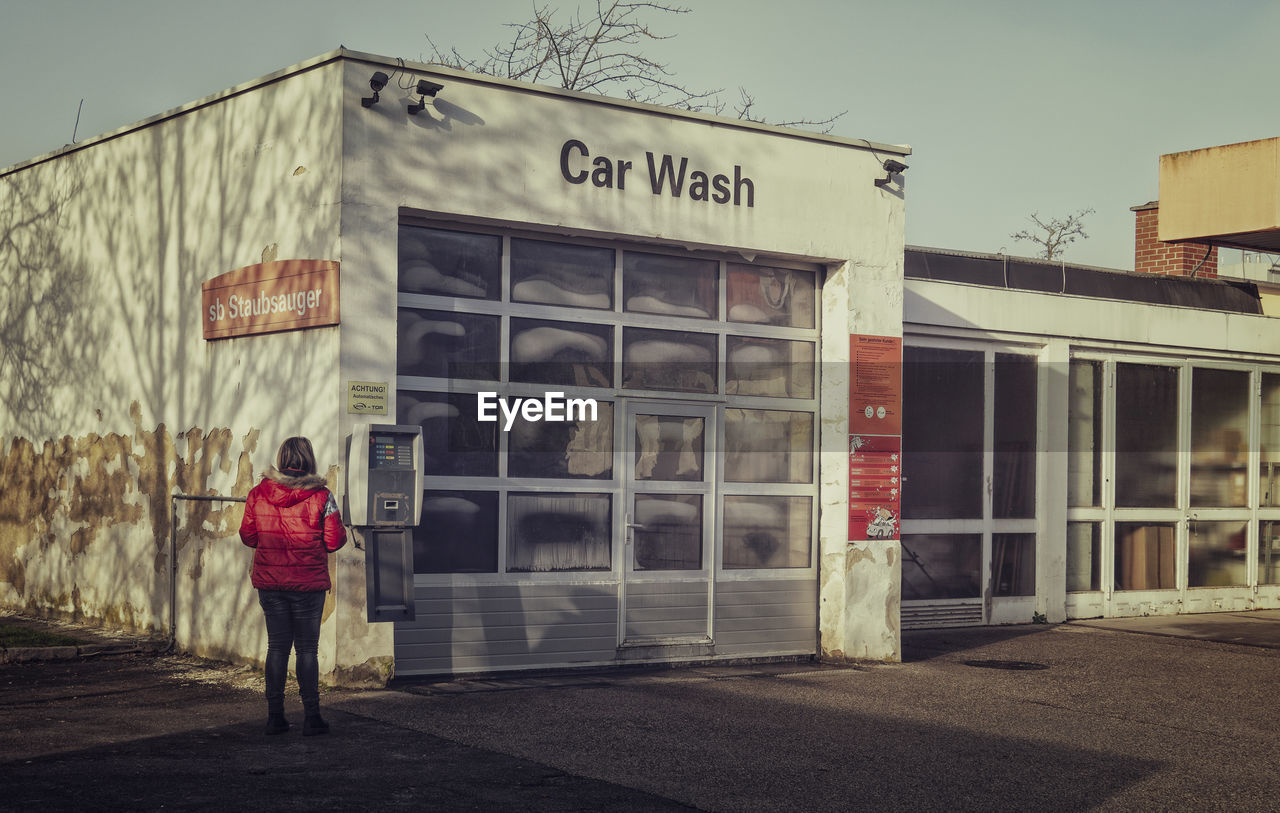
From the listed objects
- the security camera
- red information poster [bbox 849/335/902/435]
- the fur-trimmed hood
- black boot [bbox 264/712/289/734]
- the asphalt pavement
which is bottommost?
the asphalt pavement

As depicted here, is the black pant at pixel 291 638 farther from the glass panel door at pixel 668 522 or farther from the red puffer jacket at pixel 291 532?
the glass panel door at pixel 668 522

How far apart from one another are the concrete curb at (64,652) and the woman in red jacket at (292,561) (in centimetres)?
353

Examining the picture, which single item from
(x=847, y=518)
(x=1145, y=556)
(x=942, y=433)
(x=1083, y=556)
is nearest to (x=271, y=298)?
(x=847, y=518)

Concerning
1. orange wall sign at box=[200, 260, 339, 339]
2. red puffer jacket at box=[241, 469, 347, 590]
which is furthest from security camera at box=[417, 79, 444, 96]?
red puffer jacket at box=[241, 469, 347, 590]

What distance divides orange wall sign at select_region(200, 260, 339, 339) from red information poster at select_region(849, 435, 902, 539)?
474 cm

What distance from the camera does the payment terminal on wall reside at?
8.93 m

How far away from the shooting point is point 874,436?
11.6 metres

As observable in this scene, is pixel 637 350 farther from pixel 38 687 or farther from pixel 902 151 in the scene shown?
pixel 38 687

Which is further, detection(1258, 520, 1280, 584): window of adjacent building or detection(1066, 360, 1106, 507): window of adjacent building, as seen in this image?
detection(1258, 520, 1280, 584): window of adjacent building


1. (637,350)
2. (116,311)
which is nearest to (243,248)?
(116,311)

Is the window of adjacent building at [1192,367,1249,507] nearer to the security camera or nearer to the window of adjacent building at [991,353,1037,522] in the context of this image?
the window of adjacent building at [991,353,1037,522]

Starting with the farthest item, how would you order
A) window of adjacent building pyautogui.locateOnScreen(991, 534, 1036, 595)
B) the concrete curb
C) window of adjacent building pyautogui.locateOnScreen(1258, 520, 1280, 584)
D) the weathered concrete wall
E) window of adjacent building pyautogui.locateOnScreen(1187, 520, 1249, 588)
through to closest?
window of adjacent building pyautogui.locateOnScreen(1258, 520, 1280, 584) < window of adjacent building pyautogui.locateOnScreen(1187, 520, 1249, 588) < window of adjacent building pyautogui.locateOnScreen(991, 534, 1036, 595) < the concrete curb < the weathered concrete wall

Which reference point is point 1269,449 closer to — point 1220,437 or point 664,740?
point 1220,437

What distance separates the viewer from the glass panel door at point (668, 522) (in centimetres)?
1070
